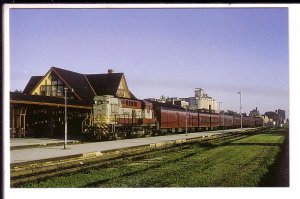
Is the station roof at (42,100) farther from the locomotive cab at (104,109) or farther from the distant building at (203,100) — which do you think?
the distant building at (203,100)

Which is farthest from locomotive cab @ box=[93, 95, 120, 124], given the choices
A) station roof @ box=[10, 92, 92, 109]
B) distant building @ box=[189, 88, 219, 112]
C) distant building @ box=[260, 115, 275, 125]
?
distant building @ box=[260, 115, 275, 125]

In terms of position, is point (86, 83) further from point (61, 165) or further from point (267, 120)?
point (267, 120)

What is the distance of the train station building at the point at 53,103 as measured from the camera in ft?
44.3

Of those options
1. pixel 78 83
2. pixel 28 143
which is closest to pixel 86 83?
pixel 78 83

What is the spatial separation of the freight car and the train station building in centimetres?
63

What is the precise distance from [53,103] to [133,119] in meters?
7.17

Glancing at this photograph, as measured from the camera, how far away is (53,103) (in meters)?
15.1

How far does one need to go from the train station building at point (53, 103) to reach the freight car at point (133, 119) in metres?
0.63

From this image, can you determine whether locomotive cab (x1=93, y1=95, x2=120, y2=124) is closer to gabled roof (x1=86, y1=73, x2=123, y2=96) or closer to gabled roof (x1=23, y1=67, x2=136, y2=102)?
gabled roof (x1=23, y1=67, x2=136, y2=102)

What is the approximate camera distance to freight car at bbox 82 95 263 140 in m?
19.2

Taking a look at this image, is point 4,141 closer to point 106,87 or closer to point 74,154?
point 74,154

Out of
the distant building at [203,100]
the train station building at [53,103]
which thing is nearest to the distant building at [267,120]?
the distant building at [203,100]

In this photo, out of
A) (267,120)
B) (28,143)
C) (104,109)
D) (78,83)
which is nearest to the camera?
(28,143)
